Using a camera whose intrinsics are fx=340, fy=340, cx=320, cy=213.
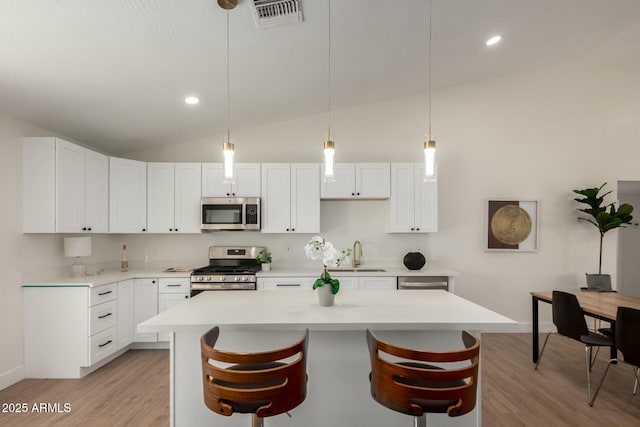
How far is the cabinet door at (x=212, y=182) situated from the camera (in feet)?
14.2

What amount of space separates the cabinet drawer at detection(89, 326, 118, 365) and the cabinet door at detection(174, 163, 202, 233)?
1.36 m

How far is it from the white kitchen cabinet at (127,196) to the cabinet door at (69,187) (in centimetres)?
43

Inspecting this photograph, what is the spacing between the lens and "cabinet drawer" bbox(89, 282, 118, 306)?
3324 millimetres

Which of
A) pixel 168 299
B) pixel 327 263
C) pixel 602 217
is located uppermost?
pixel 602 217

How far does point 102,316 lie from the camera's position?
11.4 ft

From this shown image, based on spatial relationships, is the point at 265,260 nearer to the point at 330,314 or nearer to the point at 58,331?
the point at 58,331

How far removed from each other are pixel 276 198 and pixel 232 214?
0.58 m

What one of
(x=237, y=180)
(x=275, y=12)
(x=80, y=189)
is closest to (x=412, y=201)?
(x=237, y=180)

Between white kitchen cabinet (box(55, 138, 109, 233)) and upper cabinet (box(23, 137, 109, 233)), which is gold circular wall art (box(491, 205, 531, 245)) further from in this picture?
upper cabinet (box(23, 137, 109, 233))

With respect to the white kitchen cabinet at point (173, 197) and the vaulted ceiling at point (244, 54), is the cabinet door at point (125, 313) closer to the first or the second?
the white kitchen cabinet at point (173, 197)

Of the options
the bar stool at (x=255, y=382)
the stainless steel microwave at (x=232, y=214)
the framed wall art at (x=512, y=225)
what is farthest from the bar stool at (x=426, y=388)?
the framed wall art at (x=512, y=225)

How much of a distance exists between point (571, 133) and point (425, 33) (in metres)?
3.12

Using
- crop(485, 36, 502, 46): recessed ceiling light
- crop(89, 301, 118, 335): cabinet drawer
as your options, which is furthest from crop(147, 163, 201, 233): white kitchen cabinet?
crop(485, 36, 502, 46): recessed ceiling light

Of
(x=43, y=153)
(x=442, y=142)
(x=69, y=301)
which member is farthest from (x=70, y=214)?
(x=442, y=142)
